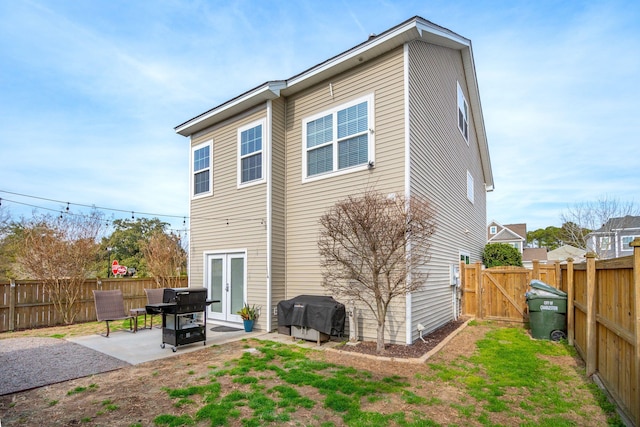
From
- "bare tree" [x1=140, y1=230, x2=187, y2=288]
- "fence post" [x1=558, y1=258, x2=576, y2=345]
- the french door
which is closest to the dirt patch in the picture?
"fence post" [x1=558, y1=258, x2=576, y2=345]

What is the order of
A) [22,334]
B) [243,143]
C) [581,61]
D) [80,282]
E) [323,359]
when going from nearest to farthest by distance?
[323,359] < [22,334] < [243,143] < [80,282] < [581,61]

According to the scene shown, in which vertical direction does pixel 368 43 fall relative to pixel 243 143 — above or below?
above

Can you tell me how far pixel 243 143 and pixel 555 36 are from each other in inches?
390

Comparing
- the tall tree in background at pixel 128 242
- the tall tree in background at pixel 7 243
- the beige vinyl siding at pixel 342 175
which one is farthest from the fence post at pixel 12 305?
the tall tree in background at pixel 128 242

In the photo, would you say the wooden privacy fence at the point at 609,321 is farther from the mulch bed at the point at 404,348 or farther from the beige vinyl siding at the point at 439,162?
the beige vinyl siding at the point at 439,162

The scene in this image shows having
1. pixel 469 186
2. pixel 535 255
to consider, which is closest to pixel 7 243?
pixel 469 186

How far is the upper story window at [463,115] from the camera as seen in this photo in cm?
1169

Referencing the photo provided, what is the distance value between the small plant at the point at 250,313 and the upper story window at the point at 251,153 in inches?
133

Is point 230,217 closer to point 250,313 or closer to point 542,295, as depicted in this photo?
point 250,313

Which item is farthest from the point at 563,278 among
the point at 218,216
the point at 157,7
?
the point at 157,7

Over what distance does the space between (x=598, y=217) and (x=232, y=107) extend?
29.7m

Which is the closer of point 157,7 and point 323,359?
point 323,359

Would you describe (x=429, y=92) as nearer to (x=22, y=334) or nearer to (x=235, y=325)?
(x=235, y=325)

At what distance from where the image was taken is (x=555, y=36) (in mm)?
10383
